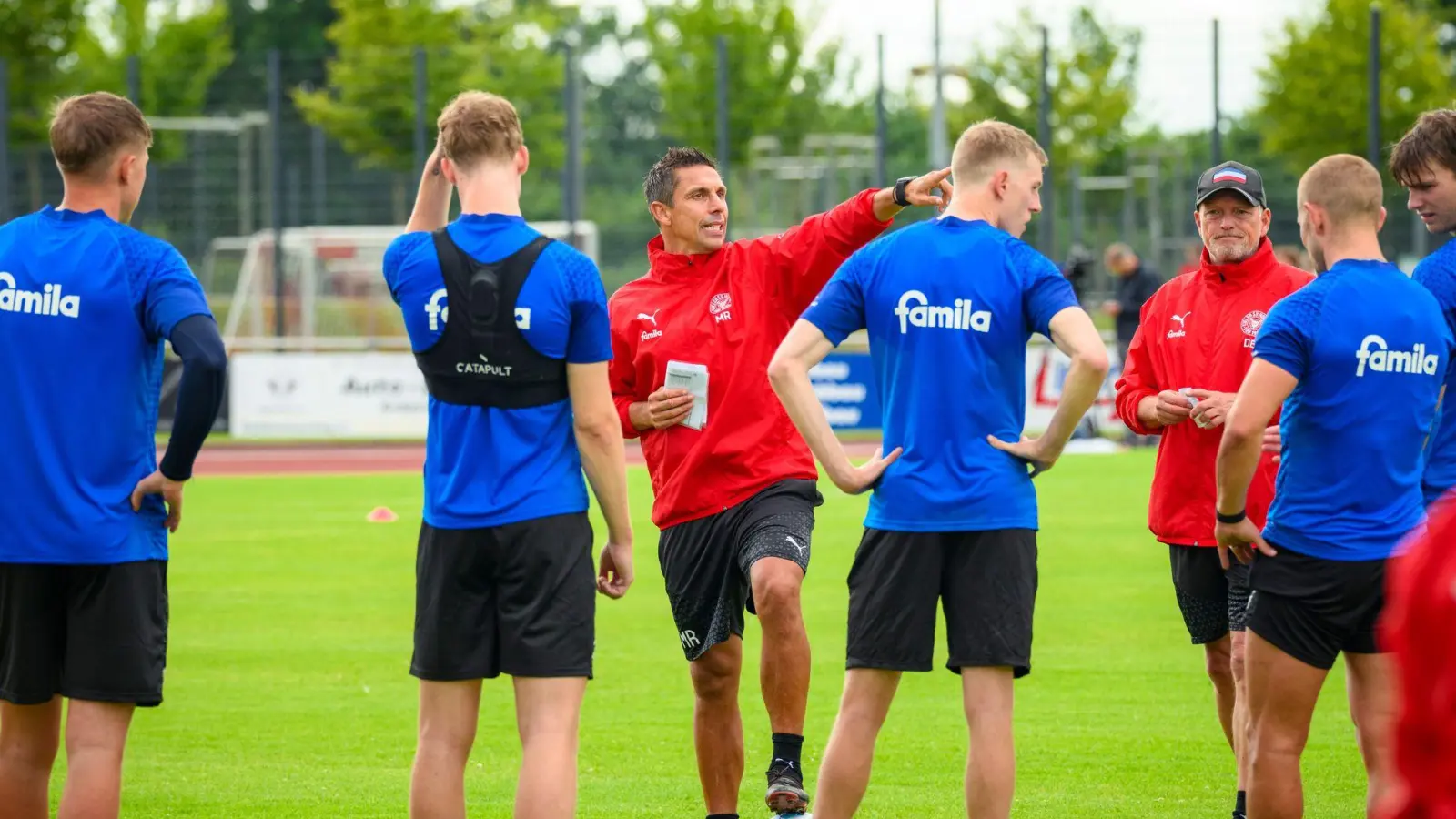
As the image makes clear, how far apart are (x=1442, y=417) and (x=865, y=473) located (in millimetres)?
1719

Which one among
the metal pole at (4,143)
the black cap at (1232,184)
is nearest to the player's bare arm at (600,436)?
the black cap at (1232,184)

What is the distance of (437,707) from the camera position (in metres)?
4.84

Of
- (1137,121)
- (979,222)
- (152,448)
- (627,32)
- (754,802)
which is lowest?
(754,802)

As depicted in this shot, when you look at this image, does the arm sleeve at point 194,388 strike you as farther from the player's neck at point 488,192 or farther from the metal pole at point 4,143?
the metal pole at point 4,143

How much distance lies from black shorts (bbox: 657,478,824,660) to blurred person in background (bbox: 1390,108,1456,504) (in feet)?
7.12

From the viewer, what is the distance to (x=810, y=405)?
5184 millimetres

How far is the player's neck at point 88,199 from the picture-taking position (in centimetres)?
482

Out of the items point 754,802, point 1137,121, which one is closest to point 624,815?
point 754,802

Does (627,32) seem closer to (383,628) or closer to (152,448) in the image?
(383,628)

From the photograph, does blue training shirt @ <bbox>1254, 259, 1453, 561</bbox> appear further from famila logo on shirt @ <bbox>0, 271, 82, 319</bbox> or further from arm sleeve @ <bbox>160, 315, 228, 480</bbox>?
famila logo on shirt @ <bbox>0, 271, 82, 319</bbox>

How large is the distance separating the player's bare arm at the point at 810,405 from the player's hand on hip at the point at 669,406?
46.1 inches

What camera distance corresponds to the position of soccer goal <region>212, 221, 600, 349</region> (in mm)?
28734

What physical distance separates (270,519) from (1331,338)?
1313 centimetres

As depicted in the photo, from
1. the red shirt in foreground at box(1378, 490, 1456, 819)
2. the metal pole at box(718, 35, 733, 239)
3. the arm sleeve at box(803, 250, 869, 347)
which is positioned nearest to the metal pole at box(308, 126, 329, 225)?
the metal pole at box(718, 35, 733, 239)
